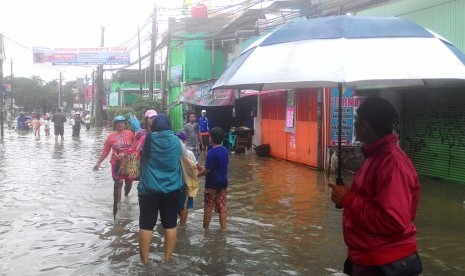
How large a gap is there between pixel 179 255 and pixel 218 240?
2.63ft

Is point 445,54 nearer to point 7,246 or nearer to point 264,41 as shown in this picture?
point 264,41

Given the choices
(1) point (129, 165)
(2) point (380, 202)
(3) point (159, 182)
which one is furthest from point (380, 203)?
(1) point (129, 165)

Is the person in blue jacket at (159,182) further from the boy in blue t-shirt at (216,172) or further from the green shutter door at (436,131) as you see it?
the green shutter door at (436,131)

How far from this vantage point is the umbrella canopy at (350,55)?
137 inches

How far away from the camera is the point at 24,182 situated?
1170 centimetres

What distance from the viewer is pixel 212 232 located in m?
7.10

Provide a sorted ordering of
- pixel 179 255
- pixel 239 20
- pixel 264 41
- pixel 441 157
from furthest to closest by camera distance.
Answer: pixel 239 20
pixel 441 157
pixel 179 255
pixel 264 41

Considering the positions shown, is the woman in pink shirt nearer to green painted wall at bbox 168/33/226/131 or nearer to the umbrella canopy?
the umbrella canopy

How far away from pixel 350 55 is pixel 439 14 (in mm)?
7858

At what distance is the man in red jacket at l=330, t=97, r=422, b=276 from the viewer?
2.65m

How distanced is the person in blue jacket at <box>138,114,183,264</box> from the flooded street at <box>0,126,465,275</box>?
0.52 meters

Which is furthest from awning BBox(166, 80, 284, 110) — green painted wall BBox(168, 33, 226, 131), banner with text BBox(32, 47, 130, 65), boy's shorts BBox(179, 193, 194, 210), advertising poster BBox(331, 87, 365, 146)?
banner with text BBox(32, 47, 130, 65)

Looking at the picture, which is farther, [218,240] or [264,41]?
[218,240]

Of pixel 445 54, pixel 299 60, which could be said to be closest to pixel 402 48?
pixel 445 54
